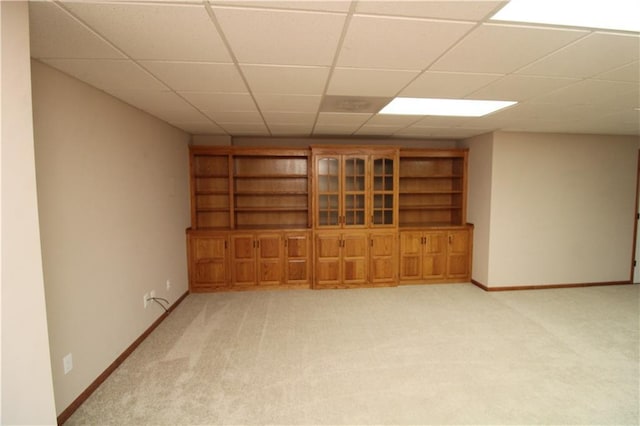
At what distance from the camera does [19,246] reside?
1252 mm

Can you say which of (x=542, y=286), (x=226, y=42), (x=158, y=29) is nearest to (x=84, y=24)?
(x=158, y=29)

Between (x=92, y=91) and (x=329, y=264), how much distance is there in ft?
11.4

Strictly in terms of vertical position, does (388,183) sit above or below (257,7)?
below

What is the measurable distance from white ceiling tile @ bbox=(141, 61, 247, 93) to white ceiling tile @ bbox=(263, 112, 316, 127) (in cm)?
88

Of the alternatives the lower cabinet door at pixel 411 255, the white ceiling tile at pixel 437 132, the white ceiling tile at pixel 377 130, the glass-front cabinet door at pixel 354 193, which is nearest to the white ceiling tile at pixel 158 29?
the white ceiling tile at pixel 377 130

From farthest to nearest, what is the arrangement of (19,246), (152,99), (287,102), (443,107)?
(443,107) → (287,102) → (152,99) → (19,246)

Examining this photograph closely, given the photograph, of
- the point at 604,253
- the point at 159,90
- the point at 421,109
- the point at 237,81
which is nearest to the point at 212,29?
the point at 237,81

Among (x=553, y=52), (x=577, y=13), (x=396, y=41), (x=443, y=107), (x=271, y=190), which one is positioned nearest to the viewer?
(x=577, y=13)

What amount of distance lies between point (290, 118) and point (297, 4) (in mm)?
2251

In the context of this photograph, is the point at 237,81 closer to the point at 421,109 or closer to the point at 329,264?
the point at 421,109

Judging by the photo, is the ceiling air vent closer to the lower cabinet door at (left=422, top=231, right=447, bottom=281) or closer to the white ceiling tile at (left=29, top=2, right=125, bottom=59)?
the white ceiling tile at (left=29, top=2, right=125, bottom=59)

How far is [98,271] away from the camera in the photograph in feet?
7.87

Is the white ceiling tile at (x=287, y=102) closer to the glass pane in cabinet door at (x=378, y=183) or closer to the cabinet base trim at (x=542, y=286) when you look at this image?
the glass pane in cabinet door at (x=378, y=183)

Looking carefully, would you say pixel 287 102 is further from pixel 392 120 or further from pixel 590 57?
pixel 590 57
